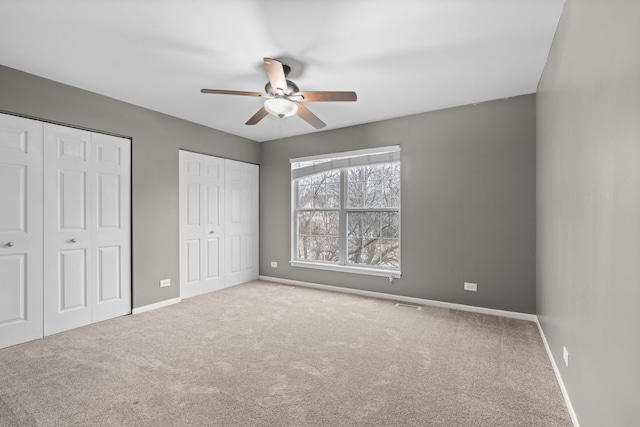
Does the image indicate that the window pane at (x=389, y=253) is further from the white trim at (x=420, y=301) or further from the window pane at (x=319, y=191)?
the window pane at (x=319, y=191)

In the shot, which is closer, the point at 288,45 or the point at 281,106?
the point at 288,45

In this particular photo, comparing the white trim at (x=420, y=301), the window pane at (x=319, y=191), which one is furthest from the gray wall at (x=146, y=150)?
the white trim at (x=420, y=301)

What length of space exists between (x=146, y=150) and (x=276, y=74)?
7.88 feet

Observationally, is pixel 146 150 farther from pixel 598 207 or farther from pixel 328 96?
pixel 598 207

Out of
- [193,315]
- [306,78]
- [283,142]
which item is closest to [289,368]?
[193,315]

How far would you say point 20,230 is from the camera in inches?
111

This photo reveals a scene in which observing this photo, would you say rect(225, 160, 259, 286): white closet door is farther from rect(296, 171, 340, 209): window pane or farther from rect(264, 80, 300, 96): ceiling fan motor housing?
rect(264, 80, 300, 96): ceiling fan motor housing

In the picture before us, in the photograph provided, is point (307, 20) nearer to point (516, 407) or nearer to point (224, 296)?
point (516, 407)

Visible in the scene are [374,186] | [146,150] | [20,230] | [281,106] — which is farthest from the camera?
[374,186]

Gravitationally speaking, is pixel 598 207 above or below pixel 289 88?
below

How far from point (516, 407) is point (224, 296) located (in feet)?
11.8

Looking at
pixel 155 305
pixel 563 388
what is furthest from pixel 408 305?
pixel 155 305

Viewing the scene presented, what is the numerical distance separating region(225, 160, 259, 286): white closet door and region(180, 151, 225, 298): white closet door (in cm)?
14

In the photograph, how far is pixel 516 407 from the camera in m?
1.86
